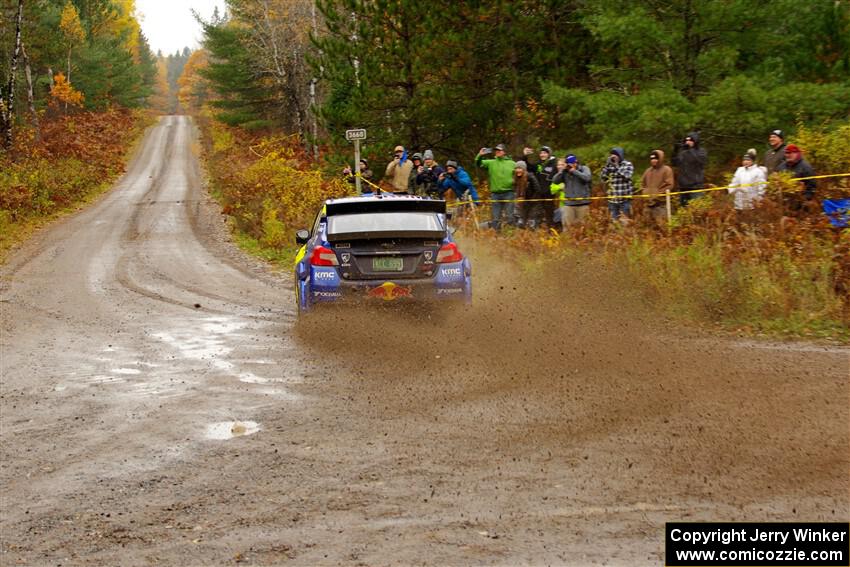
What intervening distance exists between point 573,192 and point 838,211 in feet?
17.4

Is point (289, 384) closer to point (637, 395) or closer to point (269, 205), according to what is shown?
point (637, 395)

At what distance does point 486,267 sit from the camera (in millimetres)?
15070

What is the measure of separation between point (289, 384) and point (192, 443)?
1995mm

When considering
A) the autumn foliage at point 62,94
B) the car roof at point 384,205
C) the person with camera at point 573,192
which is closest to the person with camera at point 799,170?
the person with camera at point 573,192

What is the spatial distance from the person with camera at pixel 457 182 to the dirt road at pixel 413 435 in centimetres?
651

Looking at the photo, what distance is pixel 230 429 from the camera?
723 centimetres

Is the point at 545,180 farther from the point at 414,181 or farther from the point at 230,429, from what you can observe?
the point at 230,429

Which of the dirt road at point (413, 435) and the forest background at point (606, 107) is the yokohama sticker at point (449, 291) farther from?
the forest background at point (606, 107)

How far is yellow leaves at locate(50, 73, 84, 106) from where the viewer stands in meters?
58.3

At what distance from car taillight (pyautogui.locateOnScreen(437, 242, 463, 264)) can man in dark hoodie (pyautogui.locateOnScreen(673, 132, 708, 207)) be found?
5611 mm

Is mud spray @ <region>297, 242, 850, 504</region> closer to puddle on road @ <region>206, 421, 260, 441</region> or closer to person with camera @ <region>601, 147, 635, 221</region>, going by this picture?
puddle on road @ <region>206, 421, 260, 441</region>

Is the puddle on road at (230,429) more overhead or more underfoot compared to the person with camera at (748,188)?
more underfoot

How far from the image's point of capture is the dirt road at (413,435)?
193 inches

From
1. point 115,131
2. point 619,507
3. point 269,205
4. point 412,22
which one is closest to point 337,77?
point 412,22
